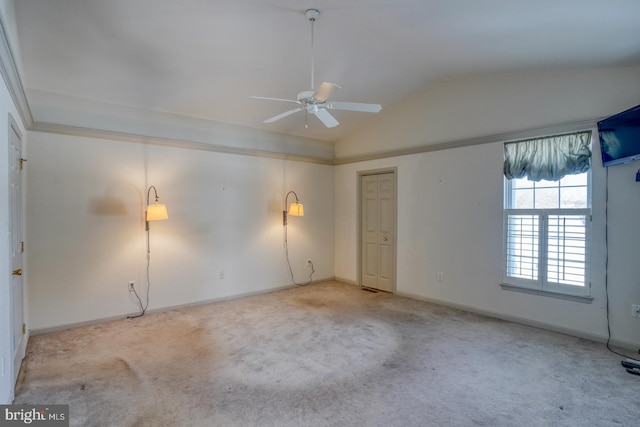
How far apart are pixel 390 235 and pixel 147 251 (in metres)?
3.87

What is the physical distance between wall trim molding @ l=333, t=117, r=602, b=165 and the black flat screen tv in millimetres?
230

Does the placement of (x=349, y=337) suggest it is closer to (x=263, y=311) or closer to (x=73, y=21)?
(x=263, y=311)

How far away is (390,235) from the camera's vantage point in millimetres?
5859

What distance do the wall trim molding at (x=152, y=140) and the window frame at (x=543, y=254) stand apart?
3.49 meters

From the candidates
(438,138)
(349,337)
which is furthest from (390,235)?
(349,337)

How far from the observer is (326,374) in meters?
2.95

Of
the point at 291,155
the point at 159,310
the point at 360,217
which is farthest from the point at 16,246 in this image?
the point at 360,217

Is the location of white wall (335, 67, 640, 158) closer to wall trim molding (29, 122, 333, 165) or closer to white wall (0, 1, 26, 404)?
wall trim molding (29, 122, 333, 165)

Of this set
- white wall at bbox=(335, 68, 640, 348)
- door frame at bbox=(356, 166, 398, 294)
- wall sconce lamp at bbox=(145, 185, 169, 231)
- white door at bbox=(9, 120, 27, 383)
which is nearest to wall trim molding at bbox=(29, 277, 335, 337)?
white door at bbox=(9, 120, 27, 383)

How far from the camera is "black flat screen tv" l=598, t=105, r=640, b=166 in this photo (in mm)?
3133

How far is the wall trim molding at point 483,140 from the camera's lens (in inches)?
148

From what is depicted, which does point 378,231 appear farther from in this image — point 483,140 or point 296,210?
point 483,140

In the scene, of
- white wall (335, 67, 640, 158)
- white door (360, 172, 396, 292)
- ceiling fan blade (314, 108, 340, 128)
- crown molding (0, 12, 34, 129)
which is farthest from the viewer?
white door (360, 172, 396, 292)

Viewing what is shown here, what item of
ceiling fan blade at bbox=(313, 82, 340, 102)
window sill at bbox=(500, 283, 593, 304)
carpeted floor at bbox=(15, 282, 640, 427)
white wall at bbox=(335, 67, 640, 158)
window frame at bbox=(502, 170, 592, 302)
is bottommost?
carpeted floor at bbox=(15, 282, 640, 427)
